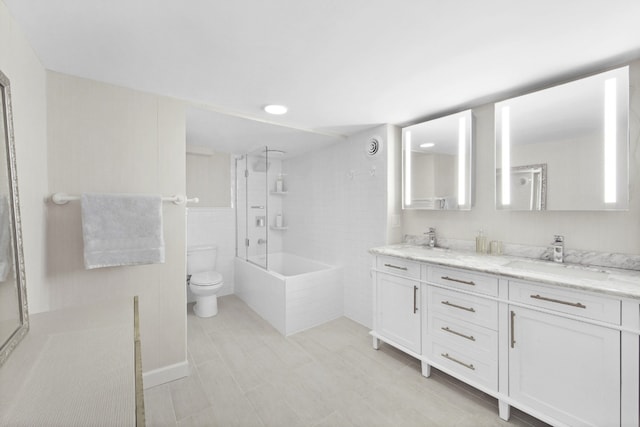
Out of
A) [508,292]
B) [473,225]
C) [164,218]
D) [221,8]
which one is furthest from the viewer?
[473,225]

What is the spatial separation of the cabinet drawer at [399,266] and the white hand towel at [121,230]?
172 cm

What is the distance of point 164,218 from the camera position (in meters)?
2.02

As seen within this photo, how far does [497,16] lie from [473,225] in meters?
1.59

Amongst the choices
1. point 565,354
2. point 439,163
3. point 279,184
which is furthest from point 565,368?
point 279,184

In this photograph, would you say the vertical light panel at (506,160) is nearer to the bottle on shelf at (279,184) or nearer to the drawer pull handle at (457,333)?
the drawer pull handle at (457,333)

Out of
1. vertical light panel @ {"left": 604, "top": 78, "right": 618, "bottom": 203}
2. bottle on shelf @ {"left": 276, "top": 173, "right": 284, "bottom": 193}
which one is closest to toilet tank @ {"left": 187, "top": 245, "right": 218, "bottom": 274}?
bottle on shelf @ {"left": 276, "top": 173, "right": 284, "bottom": 193}

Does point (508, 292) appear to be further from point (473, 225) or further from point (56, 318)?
point (56, 318)

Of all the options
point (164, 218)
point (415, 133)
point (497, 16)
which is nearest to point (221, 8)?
point (497, 16)

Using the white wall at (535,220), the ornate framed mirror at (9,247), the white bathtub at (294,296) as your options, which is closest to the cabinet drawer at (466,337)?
the white wall at (535,220)

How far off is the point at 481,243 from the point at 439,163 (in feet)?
2.58

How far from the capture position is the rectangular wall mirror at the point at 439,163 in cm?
228

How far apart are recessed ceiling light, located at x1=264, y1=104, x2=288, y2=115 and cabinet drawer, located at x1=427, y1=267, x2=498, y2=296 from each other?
176 cm

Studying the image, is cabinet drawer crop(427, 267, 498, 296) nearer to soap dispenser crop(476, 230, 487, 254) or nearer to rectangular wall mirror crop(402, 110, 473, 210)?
soap dispenser crop(476, 230, 487, 254)

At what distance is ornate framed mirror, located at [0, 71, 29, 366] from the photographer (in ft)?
3.07
